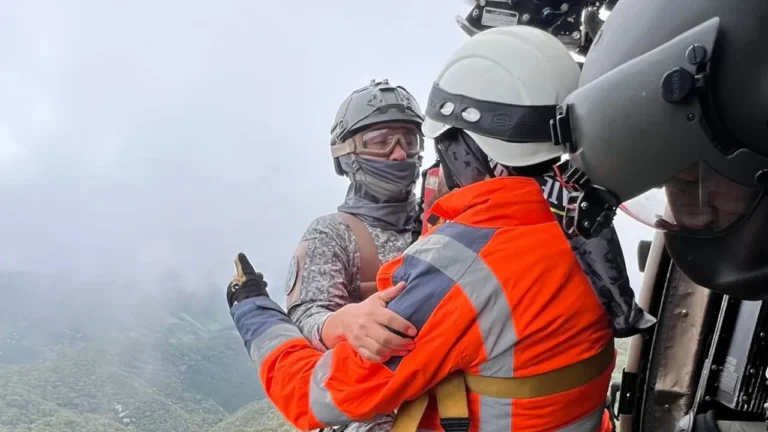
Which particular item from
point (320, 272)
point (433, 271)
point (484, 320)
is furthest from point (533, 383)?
point (320, 272)

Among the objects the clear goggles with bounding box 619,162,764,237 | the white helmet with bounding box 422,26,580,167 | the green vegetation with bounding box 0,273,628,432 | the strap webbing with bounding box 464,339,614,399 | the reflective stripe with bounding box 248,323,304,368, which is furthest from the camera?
the green vegetation with bounding box 0,273,628,432

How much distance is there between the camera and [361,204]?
2629 mm

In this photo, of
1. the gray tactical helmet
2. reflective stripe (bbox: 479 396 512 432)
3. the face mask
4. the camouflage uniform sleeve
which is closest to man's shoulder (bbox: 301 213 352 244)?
the camouflage uniform sleeve

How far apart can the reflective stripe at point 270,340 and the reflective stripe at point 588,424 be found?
72 cm

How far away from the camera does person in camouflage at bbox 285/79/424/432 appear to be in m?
2.36

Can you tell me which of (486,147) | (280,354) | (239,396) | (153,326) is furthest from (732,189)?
(153,326)

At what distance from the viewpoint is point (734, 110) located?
124cm

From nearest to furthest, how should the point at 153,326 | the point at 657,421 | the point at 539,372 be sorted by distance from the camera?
the point at 539,372, the point at 657,421, the point at 153,326

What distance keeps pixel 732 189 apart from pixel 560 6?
1652 mm

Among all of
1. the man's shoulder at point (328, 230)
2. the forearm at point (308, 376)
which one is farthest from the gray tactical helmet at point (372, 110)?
the forearm at point (308, 376)

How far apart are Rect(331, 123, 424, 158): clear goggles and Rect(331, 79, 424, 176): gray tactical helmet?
3 cm

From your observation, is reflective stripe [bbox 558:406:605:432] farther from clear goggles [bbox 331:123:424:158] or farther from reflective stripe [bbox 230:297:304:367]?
clear goggles [bbox 331:123:424:158]

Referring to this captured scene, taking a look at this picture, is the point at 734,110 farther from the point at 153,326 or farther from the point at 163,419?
the point at 153,326

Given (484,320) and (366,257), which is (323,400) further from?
(366,257)
